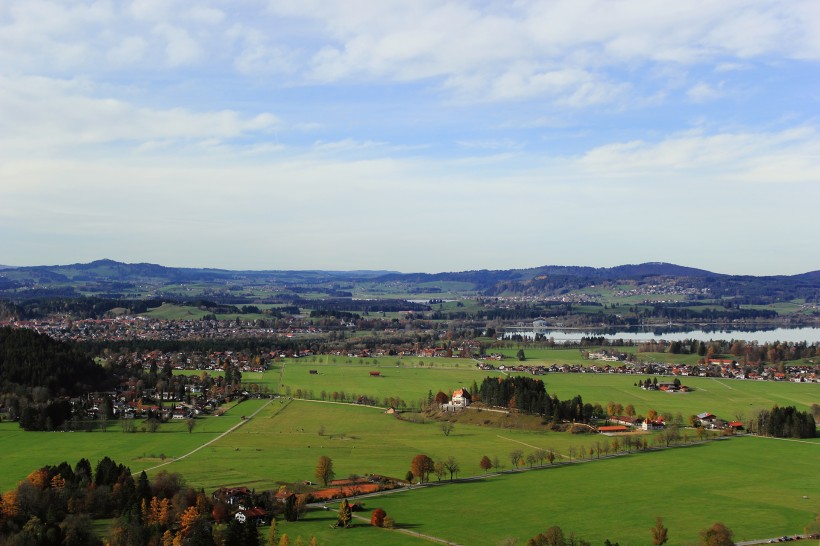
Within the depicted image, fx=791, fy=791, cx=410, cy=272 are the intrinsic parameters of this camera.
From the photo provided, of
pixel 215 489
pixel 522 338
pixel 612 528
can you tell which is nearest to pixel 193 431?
pixel 215 489

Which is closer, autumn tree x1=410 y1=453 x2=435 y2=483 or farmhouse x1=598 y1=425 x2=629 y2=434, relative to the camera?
autumn tree x1=410 y1=453 x2=435 y2=483

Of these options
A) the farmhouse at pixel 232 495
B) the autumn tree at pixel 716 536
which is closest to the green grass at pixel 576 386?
the autumn tree at pixel 716 536

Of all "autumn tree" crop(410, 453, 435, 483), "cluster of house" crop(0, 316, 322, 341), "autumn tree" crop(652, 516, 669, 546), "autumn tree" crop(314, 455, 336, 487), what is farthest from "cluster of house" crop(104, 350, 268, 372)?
"autumn tree" crop(652, 516, 669, 546)

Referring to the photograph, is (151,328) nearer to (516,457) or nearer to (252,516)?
(516,457)

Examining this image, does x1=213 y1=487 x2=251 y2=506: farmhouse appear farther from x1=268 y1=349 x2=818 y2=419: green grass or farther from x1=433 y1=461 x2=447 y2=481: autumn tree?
x1=268 y1=349 x2=818 y2=419: green grass

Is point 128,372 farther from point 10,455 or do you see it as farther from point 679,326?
point 679,326

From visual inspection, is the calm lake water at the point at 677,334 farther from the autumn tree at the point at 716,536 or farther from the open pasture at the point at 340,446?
the autumn tree at the point at 716,536

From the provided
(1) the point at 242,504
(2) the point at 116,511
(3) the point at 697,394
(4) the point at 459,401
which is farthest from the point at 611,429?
(2) the point at 116,511
